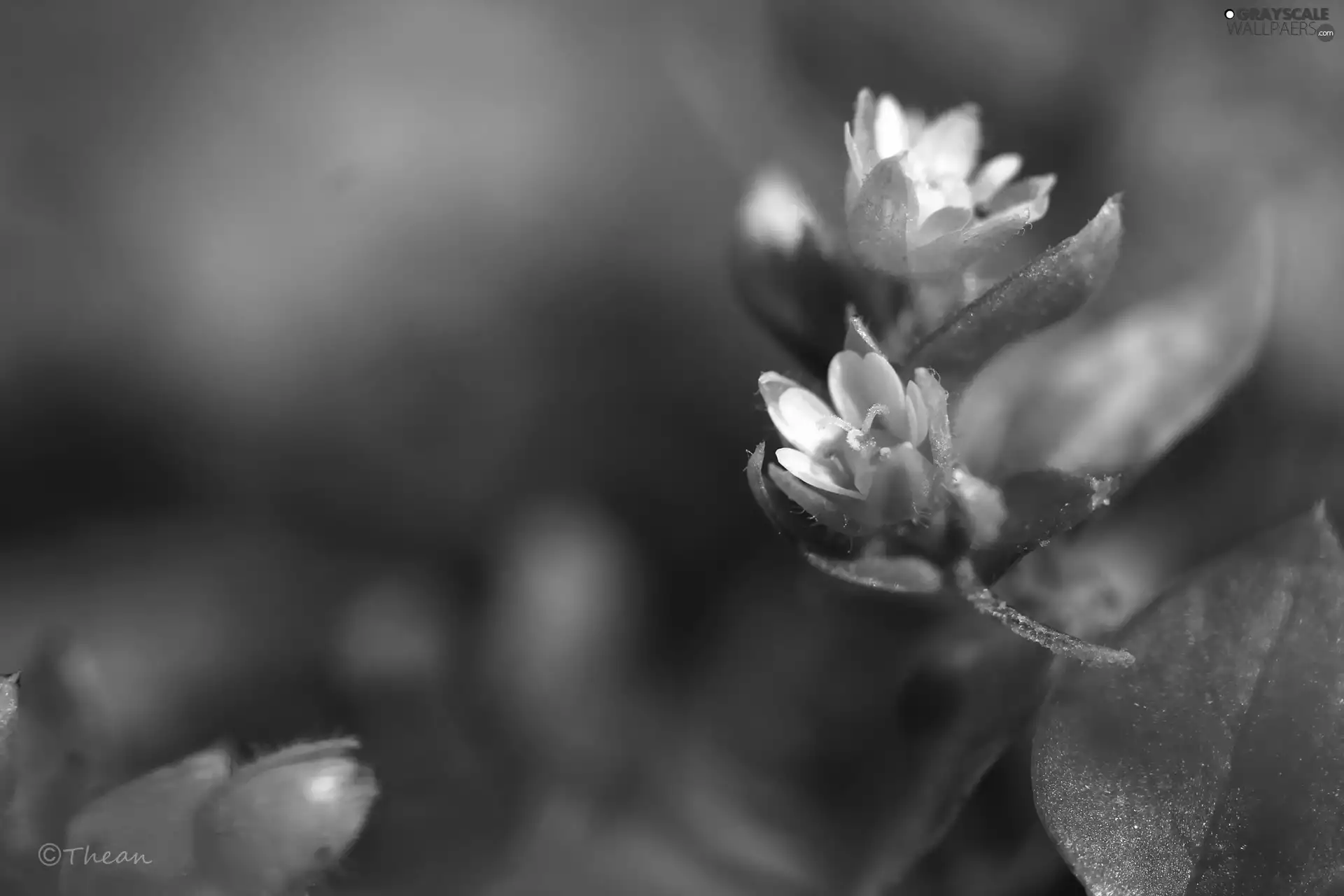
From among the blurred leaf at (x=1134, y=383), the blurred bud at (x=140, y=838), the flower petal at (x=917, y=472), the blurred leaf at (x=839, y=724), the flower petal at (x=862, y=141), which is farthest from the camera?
the blurred leaf at (x=1134, y=383)

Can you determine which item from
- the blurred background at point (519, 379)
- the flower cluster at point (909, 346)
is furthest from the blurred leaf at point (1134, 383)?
the blurred background at point (519, 379)

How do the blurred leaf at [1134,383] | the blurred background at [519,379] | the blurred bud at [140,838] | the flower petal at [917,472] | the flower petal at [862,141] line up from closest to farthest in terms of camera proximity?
1. the blurred bud at [140,838]
2. the flower petal at [917,472]
3. the flower petal at [862,141]
4. the blurred leaf at [1134,383]
5. the blurred background at [519,379]

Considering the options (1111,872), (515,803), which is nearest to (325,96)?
(515,803)

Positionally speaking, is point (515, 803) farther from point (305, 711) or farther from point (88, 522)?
point (88, 522)

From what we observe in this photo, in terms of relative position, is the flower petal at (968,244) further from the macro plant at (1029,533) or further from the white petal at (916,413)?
the white petal at (916,413)

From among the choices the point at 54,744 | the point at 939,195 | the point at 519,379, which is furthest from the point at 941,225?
the point at 519,379

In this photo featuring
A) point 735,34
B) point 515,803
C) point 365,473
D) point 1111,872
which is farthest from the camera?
point 735,34

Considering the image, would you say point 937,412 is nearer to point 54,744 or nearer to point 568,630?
point 54,744

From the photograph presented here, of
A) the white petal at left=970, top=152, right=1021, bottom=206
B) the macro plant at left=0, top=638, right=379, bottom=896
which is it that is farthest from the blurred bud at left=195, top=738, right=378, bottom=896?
the white petal at left=970, top=152, right=1021, bottom=206
